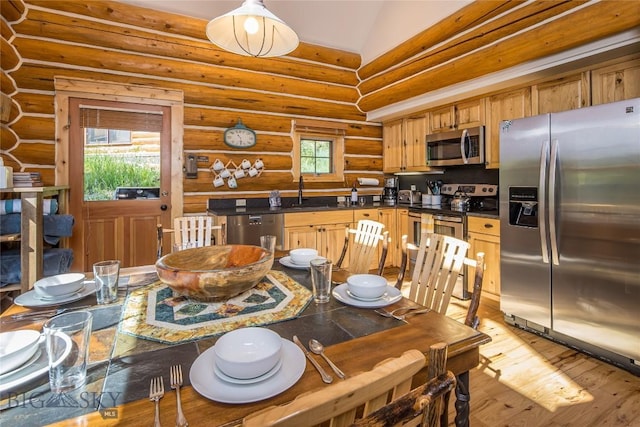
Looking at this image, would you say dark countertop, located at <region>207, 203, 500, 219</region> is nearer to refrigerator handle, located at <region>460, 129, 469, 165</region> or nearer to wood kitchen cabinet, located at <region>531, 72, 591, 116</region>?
refrigerator handle, located at <region>460, 129, 469, 165</region>

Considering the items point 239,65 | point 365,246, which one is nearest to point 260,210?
point 239,65

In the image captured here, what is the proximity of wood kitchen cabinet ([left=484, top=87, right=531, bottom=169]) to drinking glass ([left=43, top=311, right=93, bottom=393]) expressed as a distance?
362cm

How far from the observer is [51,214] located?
10.1 ft

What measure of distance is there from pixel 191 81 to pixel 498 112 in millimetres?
3492

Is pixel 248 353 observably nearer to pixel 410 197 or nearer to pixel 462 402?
pixel 462 402

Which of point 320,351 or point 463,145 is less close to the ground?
point 463,145

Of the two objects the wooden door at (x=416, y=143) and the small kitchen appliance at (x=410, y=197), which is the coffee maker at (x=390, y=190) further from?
the wooden door at (x=416, y=143)

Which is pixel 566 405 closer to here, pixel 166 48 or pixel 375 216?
pixel 375 216

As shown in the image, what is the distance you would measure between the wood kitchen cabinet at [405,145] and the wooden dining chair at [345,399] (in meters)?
4.17

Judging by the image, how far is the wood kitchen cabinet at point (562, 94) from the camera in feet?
9.22

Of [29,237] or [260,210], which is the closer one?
[29,237]

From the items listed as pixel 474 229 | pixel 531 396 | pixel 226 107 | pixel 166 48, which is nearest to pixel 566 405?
pixel 531 396

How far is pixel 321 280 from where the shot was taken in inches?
53.6

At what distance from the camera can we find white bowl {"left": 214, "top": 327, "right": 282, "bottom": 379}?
2.57ft
